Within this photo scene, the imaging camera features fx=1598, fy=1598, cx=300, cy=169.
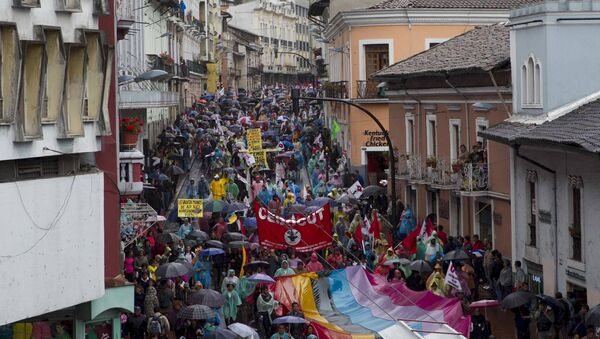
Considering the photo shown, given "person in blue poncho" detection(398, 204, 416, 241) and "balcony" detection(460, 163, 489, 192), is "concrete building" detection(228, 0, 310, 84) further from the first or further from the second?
"balcony" detection(460, 163, 489, 192)

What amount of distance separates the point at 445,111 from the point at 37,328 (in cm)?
2056

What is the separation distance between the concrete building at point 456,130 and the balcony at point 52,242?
15.2m

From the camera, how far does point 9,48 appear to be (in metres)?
18.3

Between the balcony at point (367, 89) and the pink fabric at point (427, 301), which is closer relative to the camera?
the pink fabric at point (427, 301)

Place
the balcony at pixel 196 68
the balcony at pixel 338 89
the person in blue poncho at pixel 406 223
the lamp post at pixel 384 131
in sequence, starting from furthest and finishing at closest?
the balcony at pixel 196 68, the balcony at pixel 338 89, the person in blue poncho at pixel 406 223, the lamp post at pixel 384 131

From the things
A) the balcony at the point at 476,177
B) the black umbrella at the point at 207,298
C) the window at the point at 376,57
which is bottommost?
the black umbrella at the point at 207,298

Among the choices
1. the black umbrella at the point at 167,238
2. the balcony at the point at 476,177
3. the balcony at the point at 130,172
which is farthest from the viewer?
the balcony at the point at 476,177

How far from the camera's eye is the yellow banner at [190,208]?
114ft

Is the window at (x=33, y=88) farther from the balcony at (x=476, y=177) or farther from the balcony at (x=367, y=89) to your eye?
the balcony at (x=367, y=89)

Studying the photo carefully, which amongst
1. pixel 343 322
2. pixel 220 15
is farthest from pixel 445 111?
pixel 220 15

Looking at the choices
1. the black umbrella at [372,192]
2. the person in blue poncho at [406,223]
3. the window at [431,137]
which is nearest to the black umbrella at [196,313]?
the person in blue poncho at [406,223]

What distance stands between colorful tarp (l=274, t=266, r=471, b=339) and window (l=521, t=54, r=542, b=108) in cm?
617

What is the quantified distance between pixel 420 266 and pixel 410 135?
15.1 metres

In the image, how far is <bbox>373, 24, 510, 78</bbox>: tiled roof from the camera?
3600cm
